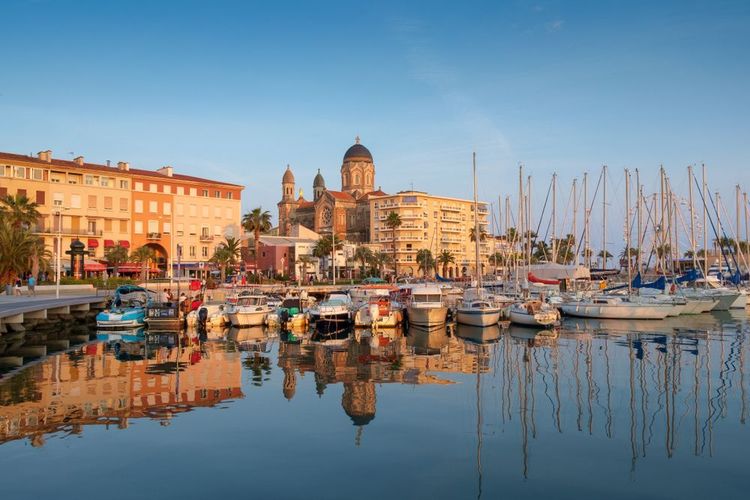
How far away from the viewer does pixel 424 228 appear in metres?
126

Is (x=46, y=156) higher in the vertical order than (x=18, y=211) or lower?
higher

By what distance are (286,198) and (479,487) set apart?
14121 cm

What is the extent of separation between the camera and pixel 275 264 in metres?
102

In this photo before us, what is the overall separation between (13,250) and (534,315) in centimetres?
4474

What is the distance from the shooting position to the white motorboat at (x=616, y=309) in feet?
159

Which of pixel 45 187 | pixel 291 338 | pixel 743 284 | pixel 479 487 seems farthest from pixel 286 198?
pixel 479 487

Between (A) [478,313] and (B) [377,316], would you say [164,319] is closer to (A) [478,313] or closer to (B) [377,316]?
(B) [377,316]

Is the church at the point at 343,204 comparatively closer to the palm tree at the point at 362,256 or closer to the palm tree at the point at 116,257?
the palm tree at the point at 362,256

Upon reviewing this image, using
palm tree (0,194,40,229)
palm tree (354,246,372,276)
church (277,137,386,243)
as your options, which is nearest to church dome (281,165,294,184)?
church (277,137,386,243)

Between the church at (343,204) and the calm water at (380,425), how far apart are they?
102 meters

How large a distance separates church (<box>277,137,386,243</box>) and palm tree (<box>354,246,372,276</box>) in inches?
641

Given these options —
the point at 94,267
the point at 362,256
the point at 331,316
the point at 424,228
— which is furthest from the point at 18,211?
the point at 424,228

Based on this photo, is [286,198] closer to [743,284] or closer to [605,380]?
[743,284]

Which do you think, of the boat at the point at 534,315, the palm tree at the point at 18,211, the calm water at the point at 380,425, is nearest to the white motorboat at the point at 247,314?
the calm water at the point at 380,425
